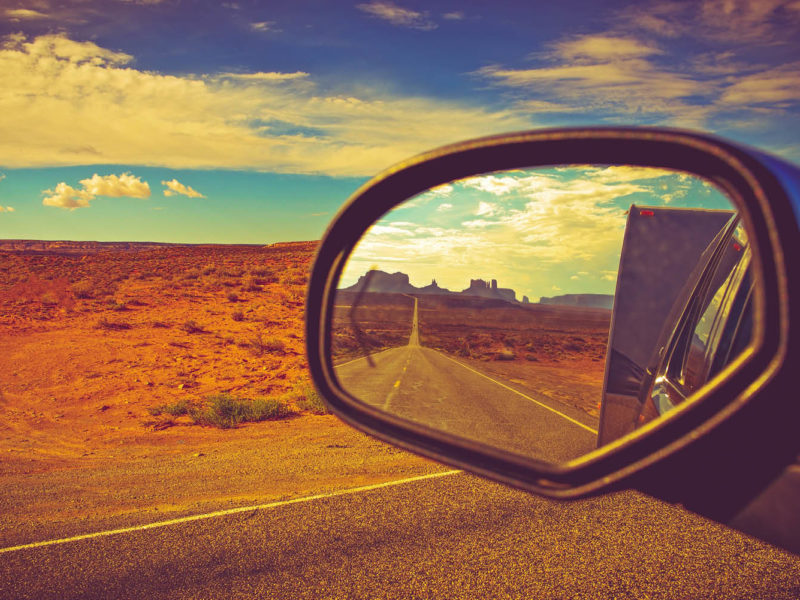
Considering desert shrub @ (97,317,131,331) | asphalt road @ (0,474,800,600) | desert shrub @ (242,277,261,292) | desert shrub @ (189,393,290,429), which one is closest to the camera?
asphalt road @ (0,474,800,600)

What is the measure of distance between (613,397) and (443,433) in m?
1.28

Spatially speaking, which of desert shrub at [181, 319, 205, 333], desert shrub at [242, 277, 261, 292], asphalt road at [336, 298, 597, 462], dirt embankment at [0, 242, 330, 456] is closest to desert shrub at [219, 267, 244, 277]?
dirt embankment at [0, 242, 330, 456]

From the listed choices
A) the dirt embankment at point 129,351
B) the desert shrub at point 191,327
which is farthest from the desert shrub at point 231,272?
the desert shrub at point 191,327

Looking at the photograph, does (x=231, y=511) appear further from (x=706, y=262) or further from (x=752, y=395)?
(x=752, y=395)

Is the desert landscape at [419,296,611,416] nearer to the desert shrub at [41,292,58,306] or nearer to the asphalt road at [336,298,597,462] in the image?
the asphalt road at [336,298,597,462]

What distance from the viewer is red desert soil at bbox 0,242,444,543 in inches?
250

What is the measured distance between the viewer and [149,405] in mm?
13961

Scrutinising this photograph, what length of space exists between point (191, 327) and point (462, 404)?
21.5m

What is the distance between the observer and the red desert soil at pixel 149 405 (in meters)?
6.36

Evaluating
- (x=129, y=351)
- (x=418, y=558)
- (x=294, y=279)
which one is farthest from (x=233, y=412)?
(x=294, y=279)

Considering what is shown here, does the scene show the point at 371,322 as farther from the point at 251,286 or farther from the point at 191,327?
the point at 251,286

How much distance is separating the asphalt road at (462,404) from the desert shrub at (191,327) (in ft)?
49.4

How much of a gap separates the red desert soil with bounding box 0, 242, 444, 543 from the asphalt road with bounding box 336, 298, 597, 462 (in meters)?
1.52

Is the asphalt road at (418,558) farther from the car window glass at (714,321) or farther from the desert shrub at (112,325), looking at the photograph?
the desert shrub at (112,325)
